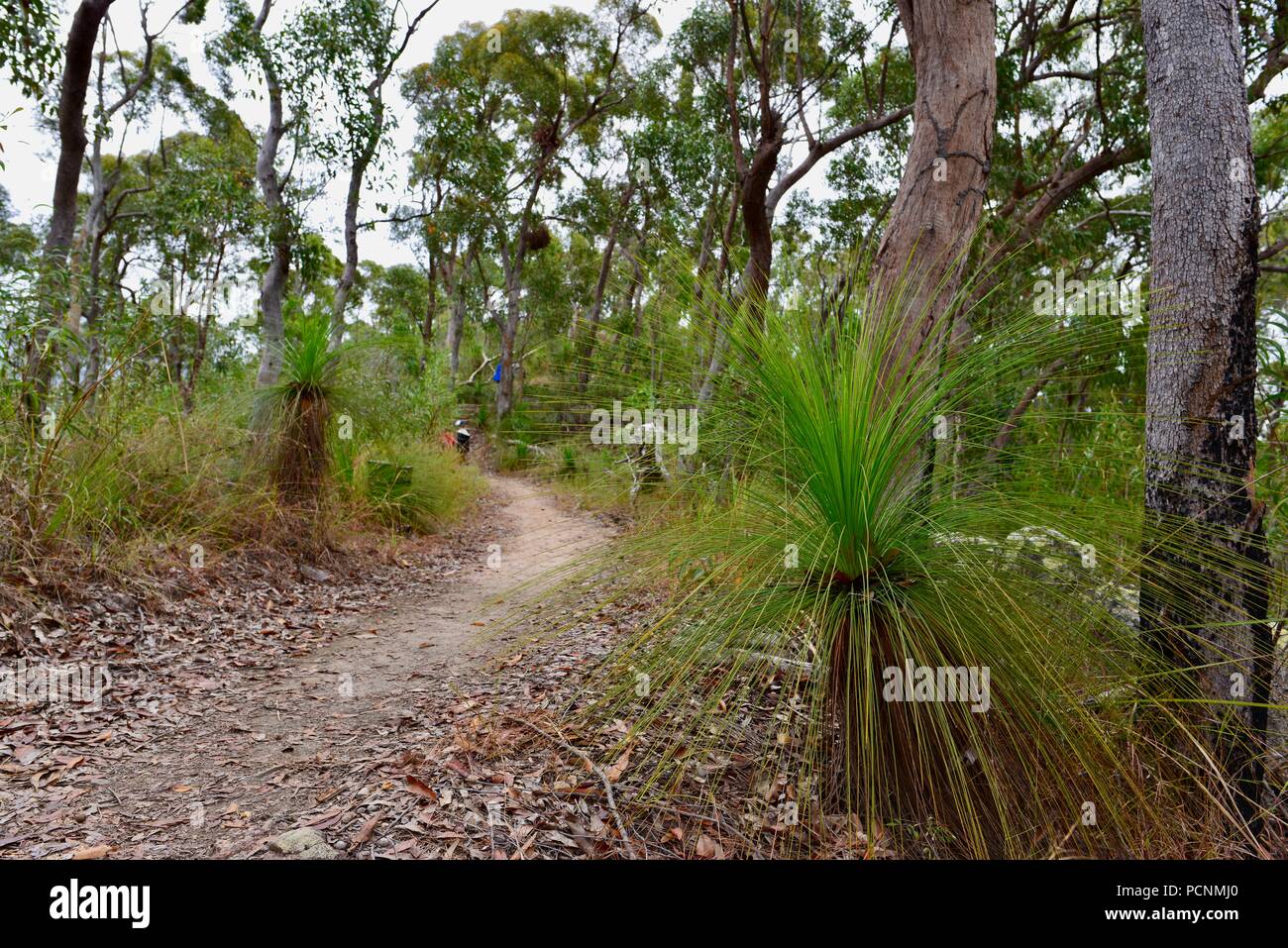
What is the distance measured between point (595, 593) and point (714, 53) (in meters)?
10.6

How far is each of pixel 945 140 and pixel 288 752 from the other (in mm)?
3176

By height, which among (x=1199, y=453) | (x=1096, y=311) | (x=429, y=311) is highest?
(x=429, y=311)

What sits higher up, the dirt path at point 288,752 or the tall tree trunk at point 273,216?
the tall tree trunk at point 273,216

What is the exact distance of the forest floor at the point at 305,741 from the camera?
6.24ft

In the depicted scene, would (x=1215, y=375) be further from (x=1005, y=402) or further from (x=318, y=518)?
(x=318, y=518)

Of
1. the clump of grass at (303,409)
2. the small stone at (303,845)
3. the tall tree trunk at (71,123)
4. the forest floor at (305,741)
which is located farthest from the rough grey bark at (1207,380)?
the tall tree trunk at (71,123)

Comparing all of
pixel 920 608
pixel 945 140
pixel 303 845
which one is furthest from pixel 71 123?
pixel 920 608

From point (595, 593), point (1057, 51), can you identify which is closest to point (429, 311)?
point (1057, 51)

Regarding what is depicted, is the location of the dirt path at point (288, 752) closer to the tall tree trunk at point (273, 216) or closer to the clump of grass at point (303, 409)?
the clump of grass at point (303, 409)

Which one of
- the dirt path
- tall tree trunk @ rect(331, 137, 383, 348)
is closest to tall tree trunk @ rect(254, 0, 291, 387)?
tall tree trunk @ rect(331, 137, 383, 348)

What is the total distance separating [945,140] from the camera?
2.62 metres

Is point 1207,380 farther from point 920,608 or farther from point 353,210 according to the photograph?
point 353,210

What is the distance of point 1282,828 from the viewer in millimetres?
2016

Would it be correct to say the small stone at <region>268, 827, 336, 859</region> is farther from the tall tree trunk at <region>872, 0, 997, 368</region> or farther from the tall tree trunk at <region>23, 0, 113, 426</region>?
the tall tree trunk at <region>23, 0, 113, 426</region>
